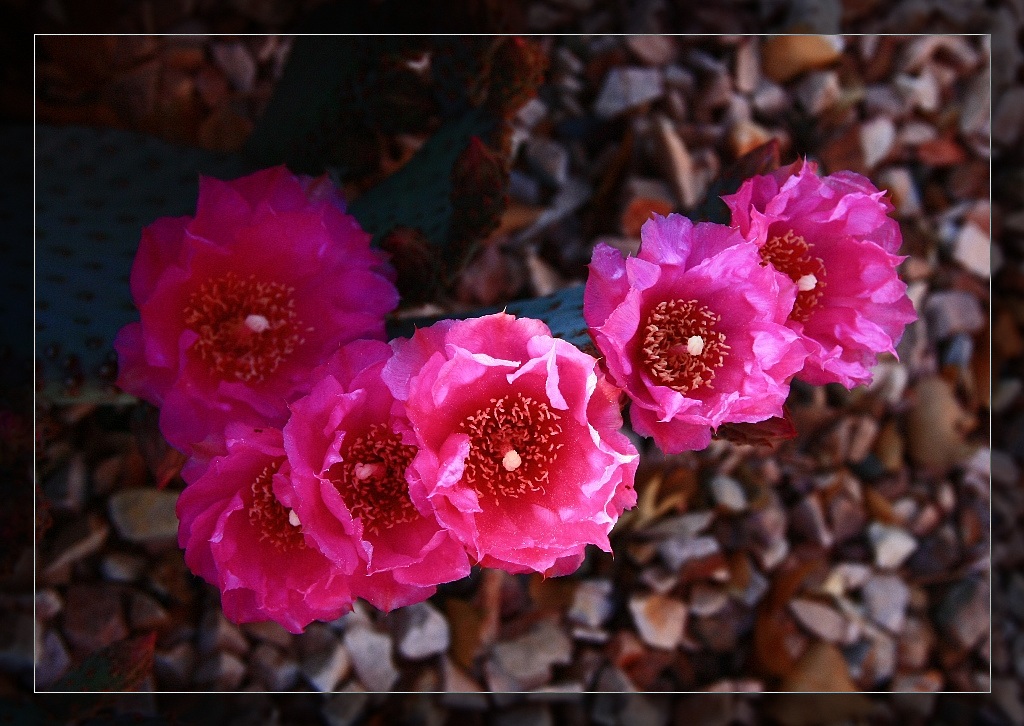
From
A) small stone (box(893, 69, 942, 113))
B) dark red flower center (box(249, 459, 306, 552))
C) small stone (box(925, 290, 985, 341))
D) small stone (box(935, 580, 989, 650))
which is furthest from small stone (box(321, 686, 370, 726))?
small stone (box(893, 69, 942, 113))

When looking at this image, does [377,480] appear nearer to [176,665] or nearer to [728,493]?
[176,665]

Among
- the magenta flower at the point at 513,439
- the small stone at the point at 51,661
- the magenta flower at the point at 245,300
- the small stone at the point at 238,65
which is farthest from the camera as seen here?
the small stone at the point at 238,65

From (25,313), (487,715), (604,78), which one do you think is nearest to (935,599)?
(487,715)

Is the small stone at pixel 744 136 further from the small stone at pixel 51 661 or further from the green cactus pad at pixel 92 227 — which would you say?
the small stone at pixel 51 661

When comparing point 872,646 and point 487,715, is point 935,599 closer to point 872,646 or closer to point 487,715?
point 872,646

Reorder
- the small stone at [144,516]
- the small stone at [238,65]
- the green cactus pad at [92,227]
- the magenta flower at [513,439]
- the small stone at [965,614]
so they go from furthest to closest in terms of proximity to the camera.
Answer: the small stone at [965,614]
the small stone at [238,65]
the small stone at [144,516]
the green cactus pad at [92,227]
the magenta flower at [513,439]

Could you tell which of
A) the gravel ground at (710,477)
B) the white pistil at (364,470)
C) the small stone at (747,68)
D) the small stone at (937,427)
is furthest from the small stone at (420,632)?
the small stone at (747,68)
